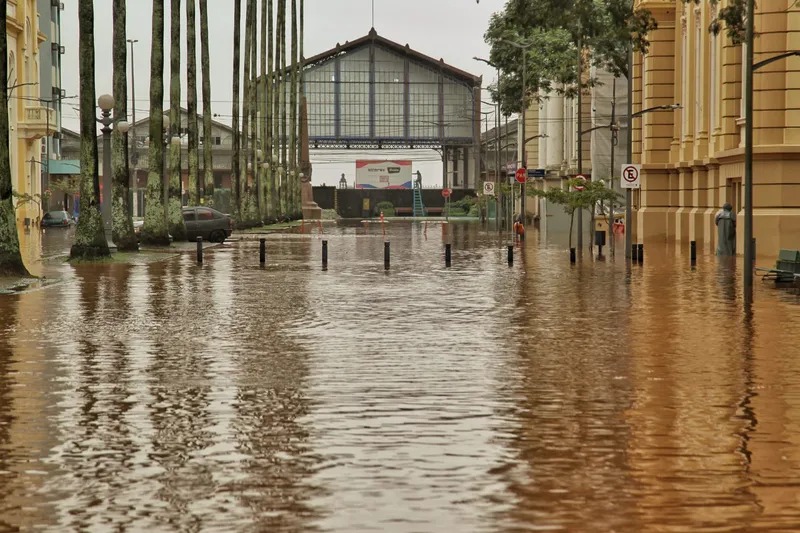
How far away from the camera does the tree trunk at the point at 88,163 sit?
1747 inches

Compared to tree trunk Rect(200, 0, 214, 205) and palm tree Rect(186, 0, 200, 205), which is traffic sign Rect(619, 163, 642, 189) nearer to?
palm tree Rect(186, 0, 200, 205)

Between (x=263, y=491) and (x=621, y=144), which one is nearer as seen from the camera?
(x=263, y=491)

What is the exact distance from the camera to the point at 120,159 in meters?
51.3

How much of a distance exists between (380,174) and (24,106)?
83.0 m

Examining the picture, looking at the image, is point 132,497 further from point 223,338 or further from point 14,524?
point 223,338

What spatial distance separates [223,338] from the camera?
68.9 feet

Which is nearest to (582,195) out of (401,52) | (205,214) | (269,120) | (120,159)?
(120,159)

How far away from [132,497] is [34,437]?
277 cm

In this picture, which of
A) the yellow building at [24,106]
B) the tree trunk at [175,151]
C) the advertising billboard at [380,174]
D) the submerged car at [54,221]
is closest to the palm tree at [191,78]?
the tree trunk at [175,151]

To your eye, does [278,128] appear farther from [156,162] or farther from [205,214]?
[156,162]

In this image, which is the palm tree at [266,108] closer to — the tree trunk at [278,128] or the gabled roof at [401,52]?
the tree trunk at [278,128]

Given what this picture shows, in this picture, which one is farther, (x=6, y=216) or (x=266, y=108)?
(x=266, y=108)

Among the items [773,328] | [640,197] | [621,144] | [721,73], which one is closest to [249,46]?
[621,144]

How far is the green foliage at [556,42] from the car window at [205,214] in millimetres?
14617
